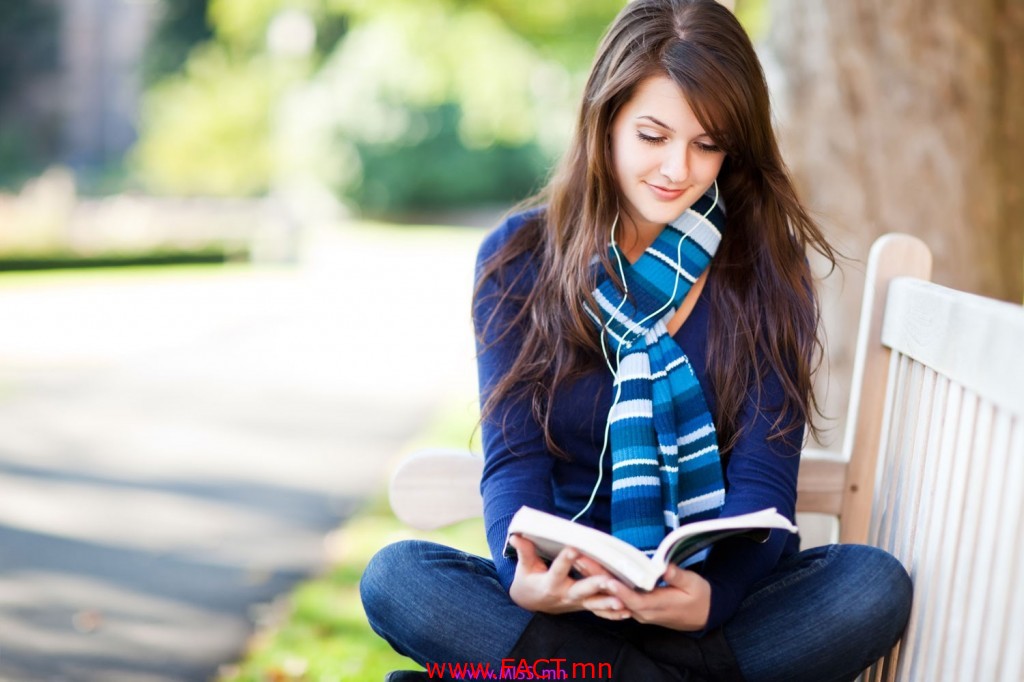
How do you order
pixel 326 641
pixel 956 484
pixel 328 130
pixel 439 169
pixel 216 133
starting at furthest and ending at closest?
pixel 439 169 → pixel 328 130 → pixel 216 133 → pixel 326 641 → pixel 956 484

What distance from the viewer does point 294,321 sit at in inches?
427

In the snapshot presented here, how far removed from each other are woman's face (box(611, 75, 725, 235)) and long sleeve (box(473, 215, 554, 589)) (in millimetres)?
335

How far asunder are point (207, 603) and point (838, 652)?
8.54ft

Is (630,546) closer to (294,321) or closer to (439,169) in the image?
(294,321)

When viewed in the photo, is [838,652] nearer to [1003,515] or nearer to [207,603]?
[1003,515]

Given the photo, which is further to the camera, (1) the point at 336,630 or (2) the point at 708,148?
(1) the point at 336,630

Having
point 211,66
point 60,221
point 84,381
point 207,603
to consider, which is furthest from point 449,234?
point 207,603

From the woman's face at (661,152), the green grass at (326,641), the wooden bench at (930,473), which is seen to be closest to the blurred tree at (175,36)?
the green grass at (326,641)

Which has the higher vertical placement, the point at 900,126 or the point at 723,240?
the point at 900,126

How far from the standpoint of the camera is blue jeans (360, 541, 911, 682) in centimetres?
188

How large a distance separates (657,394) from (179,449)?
4.38m

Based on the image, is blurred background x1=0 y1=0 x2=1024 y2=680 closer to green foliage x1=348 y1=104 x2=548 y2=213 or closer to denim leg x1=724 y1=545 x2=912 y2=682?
denim leg x1=724 y1=545 x2=912 y2=682

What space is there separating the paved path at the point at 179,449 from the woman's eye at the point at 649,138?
2.08m

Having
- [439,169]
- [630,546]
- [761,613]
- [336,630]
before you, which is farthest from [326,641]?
[439,169]
